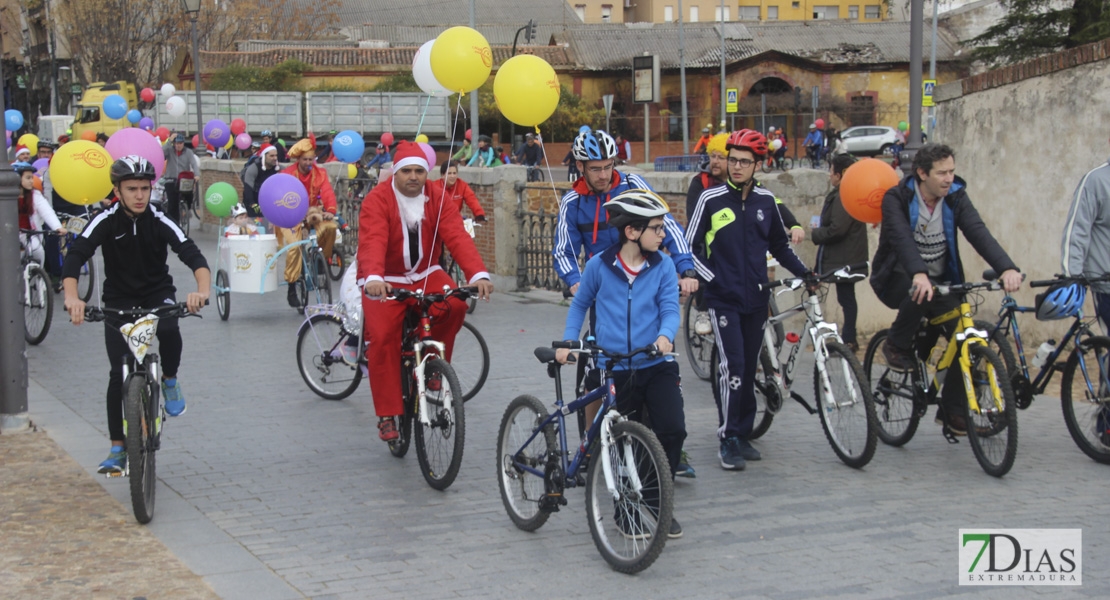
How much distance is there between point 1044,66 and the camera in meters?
10.4

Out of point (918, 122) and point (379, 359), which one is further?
point (918, 122)

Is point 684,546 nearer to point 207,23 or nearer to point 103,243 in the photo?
point 103,243

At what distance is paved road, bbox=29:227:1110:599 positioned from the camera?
4.89 meters

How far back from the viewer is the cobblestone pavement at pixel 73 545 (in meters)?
4.83

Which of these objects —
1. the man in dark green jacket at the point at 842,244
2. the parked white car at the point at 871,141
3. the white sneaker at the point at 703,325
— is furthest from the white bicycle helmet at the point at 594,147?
the parked white car at the point at 871,141

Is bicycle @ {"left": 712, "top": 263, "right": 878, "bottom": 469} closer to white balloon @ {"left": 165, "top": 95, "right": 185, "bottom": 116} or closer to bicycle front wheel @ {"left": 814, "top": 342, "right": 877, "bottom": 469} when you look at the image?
bicycle front wheel @ {"left": 814, "top": 342, "right": 877, "bottom": 469}

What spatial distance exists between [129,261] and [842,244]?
6198mm

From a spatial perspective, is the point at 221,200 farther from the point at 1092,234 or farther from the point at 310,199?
the point at 1092,234

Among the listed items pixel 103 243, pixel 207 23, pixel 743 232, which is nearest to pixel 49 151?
pixel 103 243

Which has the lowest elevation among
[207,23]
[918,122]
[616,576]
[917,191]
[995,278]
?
[616,576]

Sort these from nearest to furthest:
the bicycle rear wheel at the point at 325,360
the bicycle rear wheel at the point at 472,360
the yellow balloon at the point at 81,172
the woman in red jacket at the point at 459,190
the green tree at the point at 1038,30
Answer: the bicycle rear wheel at the point at 472,360, the bicycle rear wheel at the point at 325,360, the yellow balloon at the point at 81,172, the woman in red jacket at the point at 459,190, the green tree at the point at 1038,30

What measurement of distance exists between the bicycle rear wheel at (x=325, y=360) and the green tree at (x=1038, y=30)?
3131 cm

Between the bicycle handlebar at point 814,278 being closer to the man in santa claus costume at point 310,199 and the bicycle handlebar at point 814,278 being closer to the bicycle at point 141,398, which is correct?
the bicycle at point 141,398

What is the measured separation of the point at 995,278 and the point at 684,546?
2605 mm
